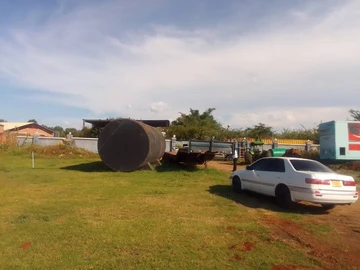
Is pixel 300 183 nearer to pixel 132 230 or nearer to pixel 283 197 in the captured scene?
pixel 283 197

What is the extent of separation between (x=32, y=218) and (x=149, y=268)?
13.5ft

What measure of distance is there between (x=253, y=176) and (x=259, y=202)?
98 cm

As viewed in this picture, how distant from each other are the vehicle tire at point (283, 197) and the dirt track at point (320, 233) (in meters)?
0.22

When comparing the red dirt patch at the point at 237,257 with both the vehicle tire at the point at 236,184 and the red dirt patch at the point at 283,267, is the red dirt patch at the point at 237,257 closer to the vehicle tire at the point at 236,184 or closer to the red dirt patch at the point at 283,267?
the red dirt patch at the point at 283,267

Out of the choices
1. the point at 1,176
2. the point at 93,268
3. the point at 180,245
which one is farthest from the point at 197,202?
the point at 1,176

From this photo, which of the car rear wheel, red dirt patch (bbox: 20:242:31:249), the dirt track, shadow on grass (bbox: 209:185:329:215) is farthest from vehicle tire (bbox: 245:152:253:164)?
red dirt patch (bbox: 20:242:31:249)

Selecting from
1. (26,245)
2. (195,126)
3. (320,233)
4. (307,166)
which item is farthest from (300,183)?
(195,126)

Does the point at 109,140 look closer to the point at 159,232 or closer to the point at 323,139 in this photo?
the point at 159,232

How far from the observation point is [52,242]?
6418 millimetres

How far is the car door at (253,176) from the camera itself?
11386 mm

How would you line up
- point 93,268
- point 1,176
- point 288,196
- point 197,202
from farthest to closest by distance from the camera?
point 1,176 → point 197,202 → point 288,196 → point 93,268

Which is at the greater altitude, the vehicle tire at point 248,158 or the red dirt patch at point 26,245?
the vehicle tire at point 248,158

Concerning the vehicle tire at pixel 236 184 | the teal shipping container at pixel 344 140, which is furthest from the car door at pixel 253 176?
the teal shipping container at pixel 344 140

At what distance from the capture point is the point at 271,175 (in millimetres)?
10750
